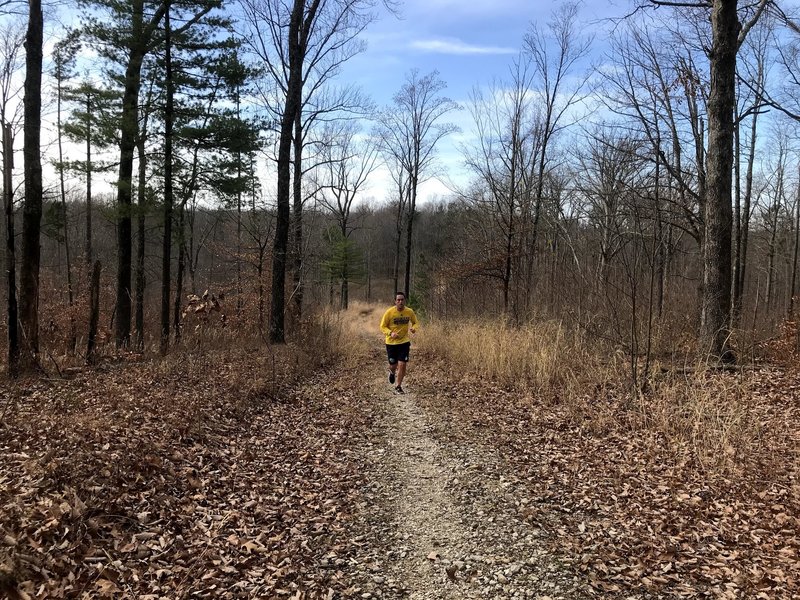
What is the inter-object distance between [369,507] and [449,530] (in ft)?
2.87

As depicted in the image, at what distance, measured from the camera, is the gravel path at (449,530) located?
11.1 feet

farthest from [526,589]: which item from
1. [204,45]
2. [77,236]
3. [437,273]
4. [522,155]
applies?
[77,236]

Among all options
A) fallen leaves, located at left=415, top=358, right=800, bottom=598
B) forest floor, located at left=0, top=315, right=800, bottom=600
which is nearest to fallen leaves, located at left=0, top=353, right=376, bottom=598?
forest floor, located at left=0, top=315, right=800, bottom=600

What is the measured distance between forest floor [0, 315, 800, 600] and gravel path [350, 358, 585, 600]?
0.06 ft

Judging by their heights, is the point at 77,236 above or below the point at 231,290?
above

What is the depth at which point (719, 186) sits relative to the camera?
764cm

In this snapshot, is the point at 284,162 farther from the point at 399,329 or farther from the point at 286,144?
the point at 399,329

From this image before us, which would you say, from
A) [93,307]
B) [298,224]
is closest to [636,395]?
[93,307]

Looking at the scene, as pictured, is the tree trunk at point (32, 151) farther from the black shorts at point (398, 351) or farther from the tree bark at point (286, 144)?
the black shorts at point (398, 351)

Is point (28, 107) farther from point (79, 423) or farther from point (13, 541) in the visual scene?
point (13, 541)

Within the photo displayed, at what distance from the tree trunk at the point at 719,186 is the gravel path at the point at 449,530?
14.9 feet

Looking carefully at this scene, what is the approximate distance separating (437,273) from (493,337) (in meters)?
11.7

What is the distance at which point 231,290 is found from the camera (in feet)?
60.6

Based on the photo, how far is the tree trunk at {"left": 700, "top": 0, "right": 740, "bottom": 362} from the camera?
7.43 m
